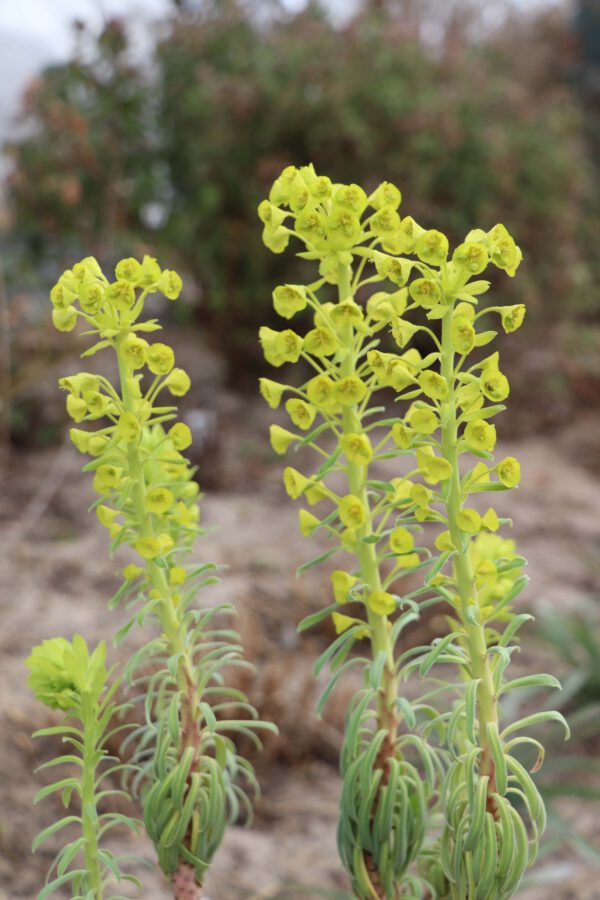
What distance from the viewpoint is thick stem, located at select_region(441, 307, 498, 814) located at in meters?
0.86

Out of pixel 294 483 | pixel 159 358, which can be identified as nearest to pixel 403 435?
pixel 294 483

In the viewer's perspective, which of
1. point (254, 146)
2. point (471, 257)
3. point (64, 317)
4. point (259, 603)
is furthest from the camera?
point (254, 146)

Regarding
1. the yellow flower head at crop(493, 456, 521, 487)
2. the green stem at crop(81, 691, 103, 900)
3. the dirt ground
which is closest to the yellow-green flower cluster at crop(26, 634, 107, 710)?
the green stem at crop(81, 691, 103, 900)

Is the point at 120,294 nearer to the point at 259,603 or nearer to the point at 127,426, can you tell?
the point at 127,426

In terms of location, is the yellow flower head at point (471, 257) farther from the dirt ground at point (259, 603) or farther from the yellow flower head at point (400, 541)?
the dirt ground at point (259, 603)

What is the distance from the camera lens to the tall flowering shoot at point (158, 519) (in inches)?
35.7

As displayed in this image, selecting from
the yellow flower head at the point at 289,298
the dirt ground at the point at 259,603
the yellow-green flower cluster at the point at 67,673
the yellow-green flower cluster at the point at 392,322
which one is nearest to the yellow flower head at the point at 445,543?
the yellow-green flower cluster at the point at 392,322

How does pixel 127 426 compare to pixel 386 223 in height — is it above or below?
below

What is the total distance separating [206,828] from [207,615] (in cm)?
22

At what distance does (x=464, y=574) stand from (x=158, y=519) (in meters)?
0.32

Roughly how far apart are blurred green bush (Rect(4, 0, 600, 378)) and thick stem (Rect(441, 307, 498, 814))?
4227mm

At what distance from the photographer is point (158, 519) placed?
39.1 inches

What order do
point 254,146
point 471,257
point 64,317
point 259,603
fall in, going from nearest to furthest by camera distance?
point 471,257, point 64,317, point 259,603, point 254,146

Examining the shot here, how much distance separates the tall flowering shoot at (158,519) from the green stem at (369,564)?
138 mm
